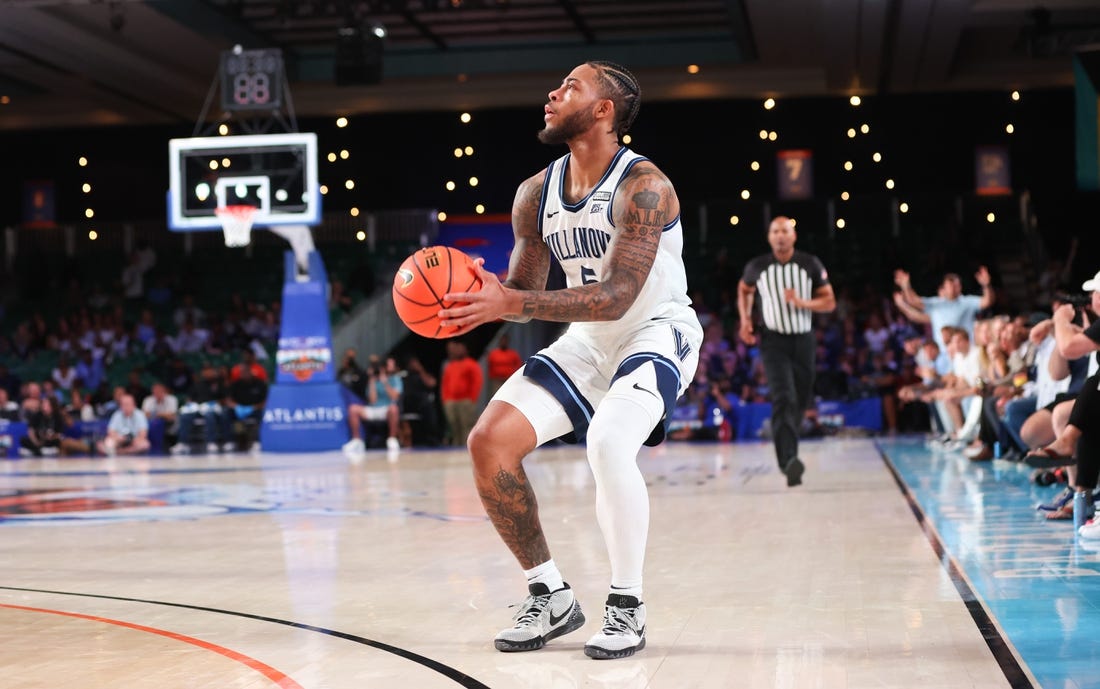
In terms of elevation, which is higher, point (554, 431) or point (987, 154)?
point (987, 154)

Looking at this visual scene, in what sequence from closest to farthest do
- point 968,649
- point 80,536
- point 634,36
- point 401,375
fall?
point 968,649, point 80,536, point 401,375, point 634,36

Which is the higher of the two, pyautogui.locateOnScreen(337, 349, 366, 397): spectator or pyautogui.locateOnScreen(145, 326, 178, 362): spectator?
pyautogui.locateOnScreen(145, 326, 178, 362): spectator

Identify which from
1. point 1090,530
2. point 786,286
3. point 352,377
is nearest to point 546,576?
point 1090,530

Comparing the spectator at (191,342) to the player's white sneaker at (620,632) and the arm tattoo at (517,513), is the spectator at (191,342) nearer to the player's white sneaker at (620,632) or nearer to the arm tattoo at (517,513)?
the arm tattoo at (517,513)

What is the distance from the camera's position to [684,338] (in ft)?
14.8

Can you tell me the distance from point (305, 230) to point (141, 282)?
9118 millimetres

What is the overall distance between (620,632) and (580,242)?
52.8 inches

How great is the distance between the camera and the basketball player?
13.4 ft

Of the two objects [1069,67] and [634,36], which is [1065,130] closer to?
[1069,67]

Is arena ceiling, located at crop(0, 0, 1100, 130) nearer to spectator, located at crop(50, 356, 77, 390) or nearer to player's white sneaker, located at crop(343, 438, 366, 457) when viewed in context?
spectator, located at crop(50, 356, 77, 390)

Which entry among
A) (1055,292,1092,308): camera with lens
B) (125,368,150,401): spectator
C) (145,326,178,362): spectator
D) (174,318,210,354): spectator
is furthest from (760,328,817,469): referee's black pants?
(174,318,210,354): spectator

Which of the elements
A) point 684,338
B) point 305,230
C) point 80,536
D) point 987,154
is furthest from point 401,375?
point 684,338

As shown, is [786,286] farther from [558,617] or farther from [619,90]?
[558,617]

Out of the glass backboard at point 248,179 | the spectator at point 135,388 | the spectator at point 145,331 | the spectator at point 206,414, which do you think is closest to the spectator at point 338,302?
the spectator at point 145,331
